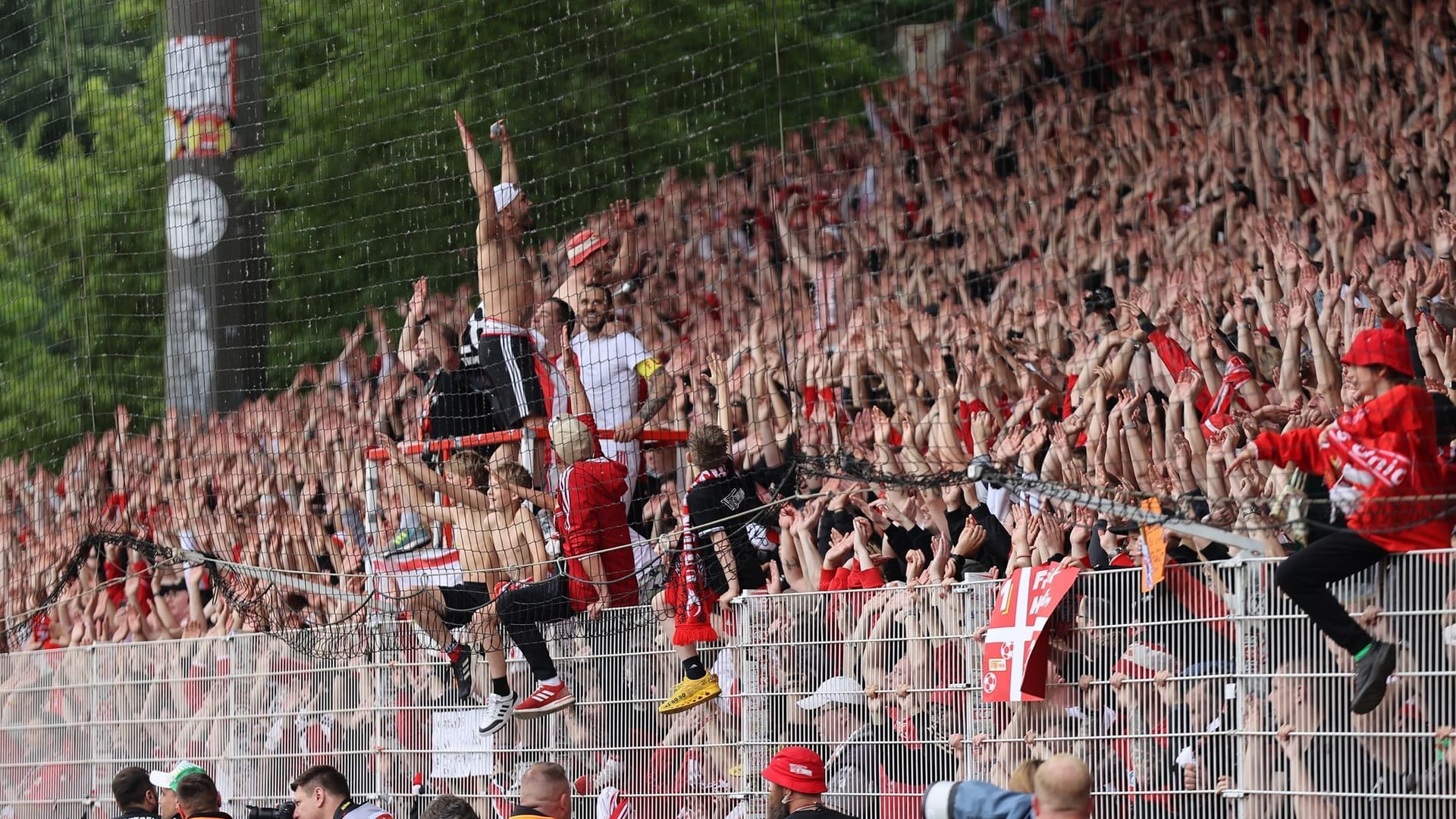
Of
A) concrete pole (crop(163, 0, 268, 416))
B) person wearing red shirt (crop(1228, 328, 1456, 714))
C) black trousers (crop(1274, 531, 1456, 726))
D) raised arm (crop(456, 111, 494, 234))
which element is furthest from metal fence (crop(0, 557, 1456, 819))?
raised arm (crop(456, 111, 494, 234))

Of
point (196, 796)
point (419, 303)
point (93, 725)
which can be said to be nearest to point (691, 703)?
point (196, 796)

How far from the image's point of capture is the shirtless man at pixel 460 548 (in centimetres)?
982

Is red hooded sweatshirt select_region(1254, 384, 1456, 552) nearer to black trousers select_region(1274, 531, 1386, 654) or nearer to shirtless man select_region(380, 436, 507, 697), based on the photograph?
black trousers select_region(1274, 531, 1386, 654)

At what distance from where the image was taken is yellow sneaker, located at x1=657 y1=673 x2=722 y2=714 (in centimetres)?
860

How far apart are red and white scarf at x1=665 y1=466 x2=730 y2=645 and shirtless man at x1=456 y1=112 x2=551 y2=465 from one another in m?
2.45

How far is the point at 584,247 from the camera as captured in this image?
453 inches

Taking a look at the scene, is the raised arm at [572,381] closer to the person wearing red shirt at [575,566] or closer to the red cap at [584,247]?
the red cap at [584,247]

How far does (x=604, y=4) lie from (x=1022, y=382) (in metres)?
4.88

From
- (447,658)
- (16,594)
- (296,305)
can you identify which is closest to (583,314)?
(447,658)

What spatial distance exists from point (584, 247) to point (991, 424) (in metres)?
2.94

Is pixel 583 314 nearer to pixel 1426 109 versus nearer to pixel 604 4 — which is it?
pixel 604 4

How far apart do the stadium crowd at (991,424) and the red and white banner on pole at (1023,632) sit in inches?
4.0


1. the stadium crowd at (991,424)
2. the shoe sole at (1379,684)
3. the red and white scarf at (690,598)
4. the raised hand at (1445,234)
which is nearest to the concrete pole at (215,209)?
the stadium crowd at (991,424)

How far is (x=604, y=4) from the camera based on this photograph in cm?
1327
